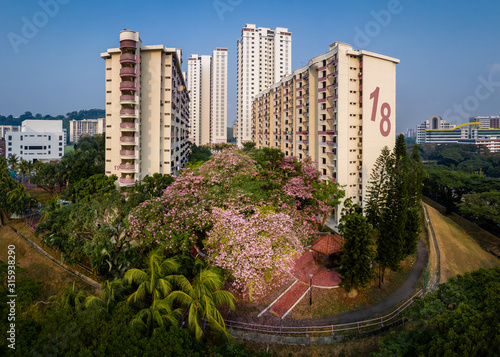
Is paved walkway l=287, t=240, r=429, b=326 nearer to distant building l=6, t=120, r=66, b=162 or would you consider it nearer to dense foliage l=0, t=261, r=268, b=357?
dense foliage l=0, t=261, r=268, b=357

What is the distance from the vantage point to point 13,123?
164250 mm

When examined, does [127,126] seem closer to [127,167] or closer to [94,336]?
[127,167]

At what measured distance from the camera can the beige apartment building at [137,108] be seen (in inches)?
1219

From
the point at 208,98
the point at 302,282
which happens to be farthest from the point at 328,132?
the point at 208,98

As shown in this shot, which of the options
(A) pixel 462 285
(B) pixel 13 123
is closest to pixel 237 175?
(A) pixel 462 285

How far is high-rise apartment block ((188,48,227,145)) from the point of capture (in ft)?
366

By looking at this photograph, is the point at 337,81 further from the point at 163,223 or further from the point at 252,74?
the point at 252,74

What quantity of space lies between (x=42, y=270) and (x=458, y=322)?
77.0 feet

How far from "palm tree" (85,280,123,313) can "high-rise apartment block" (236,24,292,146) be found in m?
84.6

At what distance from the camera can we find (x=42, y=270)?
20.7 meters

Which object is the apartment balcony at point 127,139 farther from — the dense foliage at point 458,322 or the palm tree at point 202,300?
the dense foliage at point 458,322

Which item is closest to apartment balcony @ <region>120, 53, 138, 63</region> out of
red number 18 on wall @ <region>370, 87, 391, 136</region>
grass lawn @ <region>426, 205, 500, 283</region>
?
red number 18 on wall @ <region>370, 87, 391, 136</region>

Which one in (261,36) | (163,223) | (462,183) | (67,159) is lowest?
(163,223)

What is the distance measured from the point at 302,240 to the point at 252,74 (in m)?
82.4
